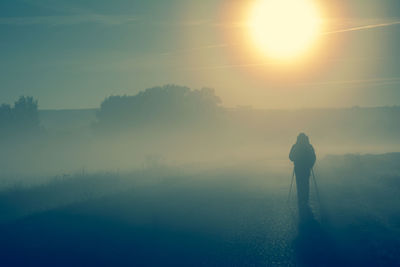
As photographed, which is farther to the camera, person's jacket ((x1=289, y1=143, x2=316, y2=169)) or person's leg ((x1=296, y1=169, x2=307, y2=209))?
person's jacket ((x1=289, y1=143, x2=316, y2=169))

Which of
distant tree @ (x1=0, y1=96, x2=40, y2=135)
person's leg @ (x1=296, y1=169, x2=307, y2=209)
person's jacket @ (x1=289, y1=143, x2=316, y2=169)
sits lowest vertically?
person's leg @ (x1=296, y1=169, x2=307, y2=209)

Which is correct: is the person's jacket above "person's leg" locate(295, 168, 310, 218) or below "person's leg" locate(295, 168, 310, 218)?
above

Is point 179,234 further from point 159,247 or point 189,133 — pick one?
point 189,133

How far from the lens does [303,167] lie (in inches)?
557

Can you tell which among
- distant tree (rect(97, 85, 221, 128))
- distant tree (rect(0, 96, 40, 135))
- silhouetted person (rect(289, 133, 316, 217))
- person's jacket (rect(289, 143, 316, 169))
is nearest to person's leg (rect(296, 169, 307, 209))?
silhouetted person (rect(289, 133, 316, 217))

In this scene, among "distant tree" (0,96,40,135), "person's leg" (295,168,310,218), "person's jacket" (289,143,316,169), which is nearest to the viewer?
"person's leg" (295,168,310,218)

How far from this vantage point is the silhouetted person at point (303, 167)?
13961mm

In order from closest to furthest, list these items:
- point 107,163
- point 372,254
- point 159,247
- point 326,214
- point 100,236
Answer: point 372,254, point 159,247, point 100,236, point 326,214, point 107,163

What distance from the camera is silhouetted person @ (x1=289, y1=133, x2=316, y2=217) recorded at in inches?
550

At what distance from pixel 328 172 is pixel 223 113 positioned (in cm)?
2539

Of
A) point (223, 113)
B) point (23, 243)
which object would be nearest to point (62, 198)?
point (23, 243)

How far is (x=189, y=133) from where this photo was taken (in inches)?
1801

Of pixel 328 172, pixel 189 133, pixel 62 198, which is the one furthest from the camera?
pixel 189 133

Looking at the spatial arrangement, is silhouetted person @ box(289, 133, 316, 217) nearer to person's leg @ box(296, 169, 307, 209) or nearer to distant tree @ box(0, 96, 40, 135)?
person's leg @ box(296, 169, 307, 209)
